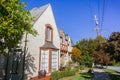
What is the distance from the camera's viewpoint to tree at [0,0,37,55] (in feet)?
48.0

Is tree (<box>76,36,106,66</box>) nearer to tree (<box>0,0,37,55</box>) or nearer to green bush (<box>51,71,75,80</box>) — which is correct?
green bush (<box>51,71,75,80</box>)

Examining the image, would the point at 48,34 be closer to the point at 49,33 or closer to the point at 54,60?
the point at 49,33

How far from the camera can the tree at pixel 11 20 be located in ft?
48.0

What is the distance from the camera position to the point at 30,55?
2492 cm

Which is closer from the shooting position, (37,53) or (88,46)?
(37,53)

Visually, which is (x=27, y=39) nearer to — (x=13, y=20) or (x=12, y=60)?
(x=12, y=60)

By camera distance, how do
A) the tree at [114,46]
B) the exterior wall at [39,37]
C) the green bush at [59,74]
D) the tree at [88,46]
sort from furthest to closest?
the tree at [88,46]
the tree at [114,46]
the exterior wall at [39,37]
the green bush at [59,74]

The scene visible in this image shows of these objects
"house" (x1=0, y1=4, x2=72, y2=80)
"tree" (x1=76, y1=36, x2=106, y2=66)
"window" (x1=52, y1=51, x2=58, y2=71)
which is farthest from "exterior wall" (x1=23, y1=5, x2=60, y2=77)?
"tree" (x1=76, y1=36, x2=106, y2=66)

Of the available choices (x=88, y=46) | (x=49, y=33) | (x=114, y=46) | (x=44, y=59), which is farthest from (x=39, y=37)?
(x=88, y=46)

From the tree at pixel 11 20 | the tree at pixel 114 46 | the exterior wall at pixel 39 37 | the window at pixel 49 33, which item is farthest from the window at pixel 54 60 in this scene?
the tree at pixel 11 20

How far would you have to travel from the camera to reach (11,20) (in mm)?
14953

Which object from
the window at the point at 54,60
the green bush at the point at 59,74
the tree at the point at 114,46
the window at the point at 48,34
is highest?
the window at the point at 48,34

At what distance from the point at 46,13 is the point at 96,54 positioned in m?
28.1

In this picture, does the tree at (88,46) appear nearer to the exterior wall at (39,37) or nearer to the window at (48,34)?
the window at (48,34)
